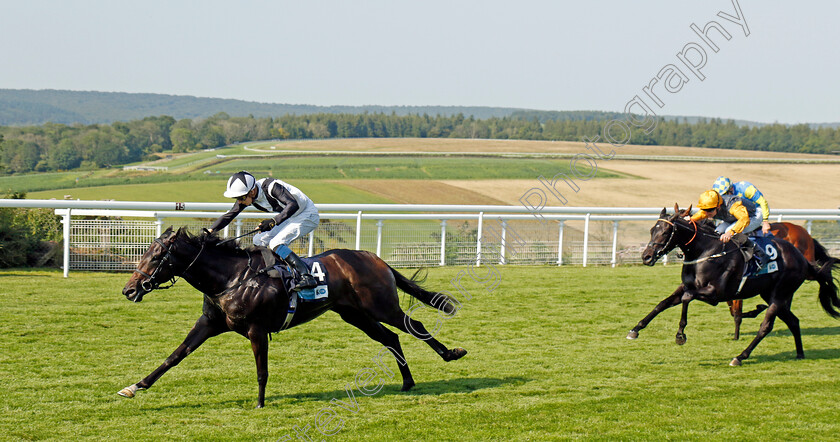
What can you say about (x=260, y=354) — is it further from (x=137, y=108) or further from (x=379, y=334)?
(x=137, y=108)

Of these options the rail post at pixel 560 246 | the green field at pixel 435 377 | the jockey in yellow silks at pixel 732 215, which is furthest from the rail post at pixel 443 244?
the jockey in yellow silks at pixel 732 215

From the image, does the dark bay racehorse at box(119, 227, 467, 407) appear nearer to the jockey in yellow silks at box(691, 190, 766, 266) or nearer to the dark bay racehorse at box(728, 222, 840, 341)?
the jockey in yellow silks at box(691, 190, 766, 266)

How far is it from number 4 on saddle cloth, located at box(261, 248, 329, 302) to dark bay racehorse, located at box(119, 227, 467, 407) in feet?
0.13

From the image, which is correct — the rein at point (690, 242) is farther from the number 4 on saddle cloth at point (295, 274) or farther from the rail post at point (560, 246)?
the rail post at point (560, 246)

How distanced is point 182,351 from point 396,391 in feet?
4.83

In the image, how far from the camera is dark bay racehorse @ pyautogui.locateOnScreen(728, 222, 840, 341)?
285 inches

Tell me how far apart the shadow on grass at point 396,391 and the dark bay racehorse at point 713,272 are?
1883mm

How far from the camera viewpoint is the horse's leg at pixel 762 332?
6.13 metres

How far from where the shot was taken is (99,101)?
511 feet

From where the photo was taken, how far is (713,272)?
6340mm

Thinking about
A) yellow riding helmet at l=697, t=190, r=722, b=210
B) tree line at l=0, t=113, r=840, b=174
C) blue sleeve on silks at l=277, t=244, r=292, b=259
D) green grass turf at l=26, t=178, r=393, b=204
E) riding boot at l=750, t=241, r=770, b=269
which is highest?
tree line at l=0, t=113, r=840, b=174

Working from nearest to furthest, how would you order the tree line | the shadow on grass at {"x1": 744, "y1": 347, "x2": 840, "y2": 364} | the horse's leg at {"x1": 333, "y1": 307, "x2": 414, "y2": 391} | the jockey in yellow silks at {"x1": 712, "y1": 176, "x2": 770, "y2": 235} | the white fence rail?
the horse's leg at {"x1": 333, "y1": 307, "x2": 414, "y2": 391} → the shadow on grass at {"x1": 744, "y1": 347, "x2": 840, "y2": 364} → the jockey in yellow silks at {"x1": 712, "y1": 176, "x2": 770, "y2": 235} → the white fence rail → the tree line

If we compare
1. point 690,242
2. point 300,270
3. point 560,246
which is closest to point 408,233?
point 560,246

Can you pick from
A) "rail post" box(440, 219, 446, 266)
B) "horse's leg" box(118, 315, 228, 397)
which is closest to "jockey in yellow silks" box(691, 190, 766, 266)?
"horse's leg" box(118, 315, 228, 397)
